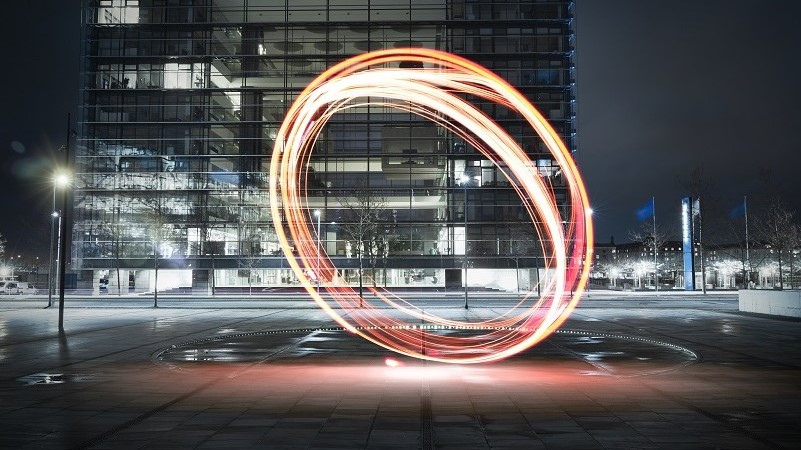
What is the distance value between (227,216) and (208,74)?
17613mm

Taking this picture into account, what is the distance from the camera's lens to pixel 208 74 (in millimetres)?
80688

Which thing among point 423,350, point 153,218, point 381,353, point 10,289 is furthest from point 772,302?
point 10,289

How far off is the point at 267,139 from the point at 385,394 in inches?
2813

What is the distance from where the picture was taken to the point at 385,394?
1242 centimetres

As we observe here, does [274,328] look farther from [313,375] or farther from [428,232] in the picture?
[428,232]

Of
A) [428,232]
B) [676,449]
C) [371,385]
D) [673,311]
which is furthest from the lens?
[428,232]

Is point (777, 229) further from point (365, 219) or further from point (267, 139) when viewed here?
point (267, 139)

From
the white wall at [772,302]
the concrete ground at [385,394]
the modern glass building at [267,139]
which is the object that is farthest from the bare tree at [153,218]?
the white wall at [772,302]

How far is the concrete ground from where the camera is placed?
30.0 ft

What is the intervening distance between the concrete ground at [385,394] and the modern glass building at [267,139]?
5588cm

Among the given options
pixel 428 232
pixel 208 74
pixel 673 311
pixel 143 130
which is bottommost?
pixel 673 311

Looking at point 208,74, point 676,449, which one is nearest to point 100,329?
point 676,449

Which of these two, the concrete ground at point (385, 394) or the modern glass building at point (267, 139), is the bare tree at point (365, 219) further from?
the concrete ground at point (385, 394)

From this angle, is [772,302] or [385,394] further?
[772,302]
